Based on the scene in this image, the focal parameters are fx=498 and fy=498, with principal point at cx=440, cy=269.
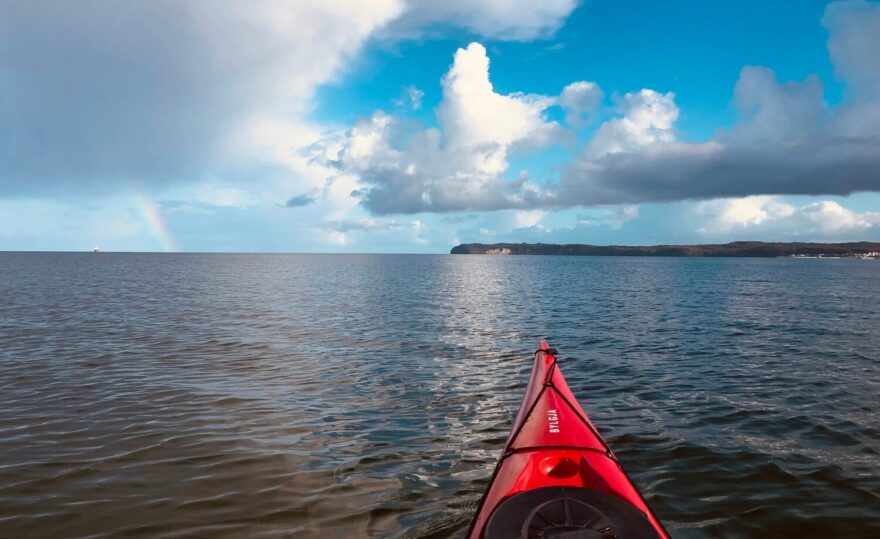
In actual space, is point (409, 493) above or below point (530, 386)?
below

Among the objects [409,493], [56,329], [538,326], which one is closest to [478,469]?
[409,493]

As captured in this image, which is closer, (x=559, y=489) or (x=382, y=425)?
(x=559, y=489)

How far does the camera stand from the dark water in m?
7.60

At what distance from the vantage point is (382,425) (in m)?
11.8

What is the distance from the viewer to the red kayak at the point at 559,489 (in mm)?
5367

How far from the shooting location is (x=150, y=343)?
853 inches

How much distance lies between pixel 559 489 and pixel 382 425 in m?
6.49

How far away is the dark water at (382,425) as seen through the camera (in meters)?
7.60

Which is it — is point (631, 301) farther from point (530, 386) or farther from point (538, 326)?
point (530, 386)

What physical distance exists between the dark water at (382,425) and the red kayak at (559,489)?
55.2 inches

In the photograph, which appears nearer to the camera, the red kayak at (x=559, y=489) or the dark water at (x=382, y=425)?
the red kayak at (x=559, y=489)

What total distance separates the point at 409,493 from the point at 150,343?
1805cm

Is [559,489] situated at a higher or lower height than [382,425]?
higher

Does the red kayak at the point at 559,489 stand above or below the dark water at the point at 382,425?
above
